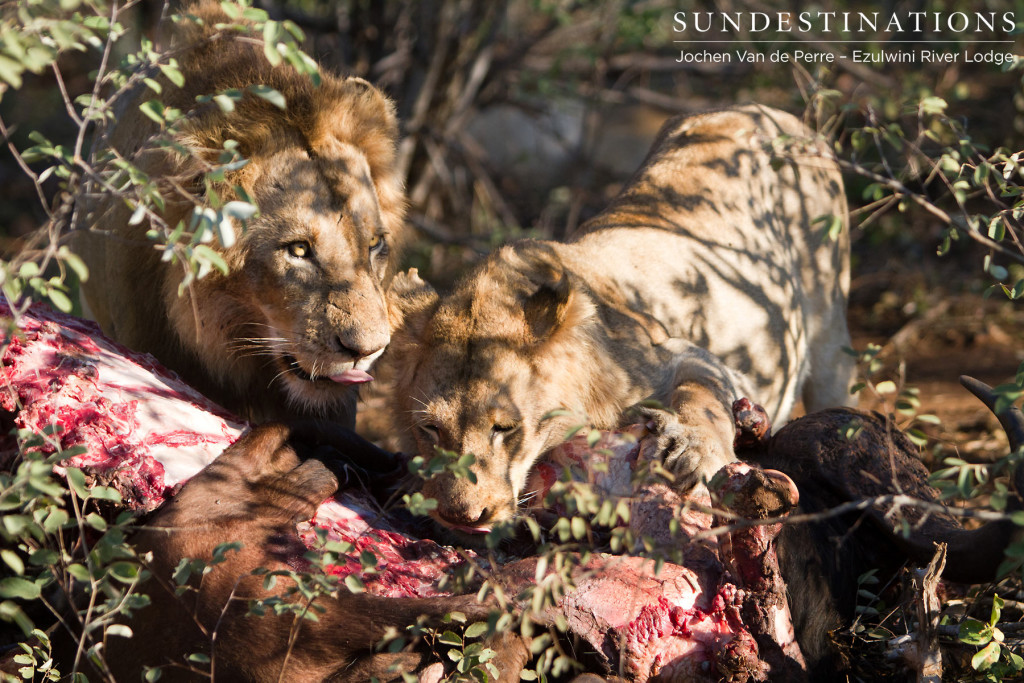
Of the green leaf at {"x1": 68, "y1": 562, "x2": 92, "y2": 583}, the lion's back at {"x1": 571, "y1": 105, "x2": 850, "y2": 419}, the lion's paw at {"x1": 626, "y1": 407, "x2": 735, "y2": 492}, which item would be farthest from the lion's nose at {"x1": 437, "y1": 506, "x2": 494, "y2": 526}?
the lion's back at {"x1": 571, "y1": 105, "x2": 850, "y2": 419}

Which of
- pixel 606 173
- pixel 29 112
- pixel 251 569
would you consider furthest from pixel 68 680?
pixel 29 112

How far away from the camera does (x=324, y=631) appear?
7.94 feet

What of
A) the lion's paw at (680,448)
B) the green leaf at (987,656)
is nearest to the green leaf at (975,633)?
A: the green leaf at (987,656)

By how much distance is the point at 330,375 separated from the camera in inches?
128

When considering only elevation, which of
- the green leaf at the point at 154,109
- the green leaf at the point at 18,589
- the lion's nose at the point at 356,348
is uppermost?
the green leaf at the point at 154,109

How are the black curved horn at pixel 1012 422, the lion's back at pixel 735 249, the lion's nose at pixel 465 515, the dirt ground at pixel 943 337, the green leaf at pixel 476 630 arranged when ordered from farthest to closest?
the dirt ground at pixel 943 337, the lion's back at pixel 735 249, the lion's nose at pixel 465 515, the black curved horn at pixel 1012 422, the green leaf at pixel 476 630

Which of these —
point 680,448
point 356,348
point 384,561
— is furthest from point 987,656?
point 356,348

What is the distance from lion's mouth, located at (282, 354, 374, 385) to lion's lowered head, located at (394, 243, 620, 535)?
15cm

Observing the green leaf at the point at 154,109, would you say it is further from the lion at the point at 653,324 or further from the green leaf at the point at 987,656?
the green leaf at the point at 987,656

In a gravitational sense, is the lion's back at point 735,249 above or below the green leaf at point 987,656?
above

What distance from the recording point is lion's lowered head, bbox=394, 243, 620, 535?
2.94m

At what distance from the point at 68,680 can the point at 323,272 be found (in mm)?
1329

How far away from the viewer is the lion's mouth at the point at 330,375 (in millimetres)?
3251

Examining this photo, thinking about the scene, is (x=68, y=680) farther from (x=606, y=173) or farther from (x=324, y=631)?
(x=606, y=173)
